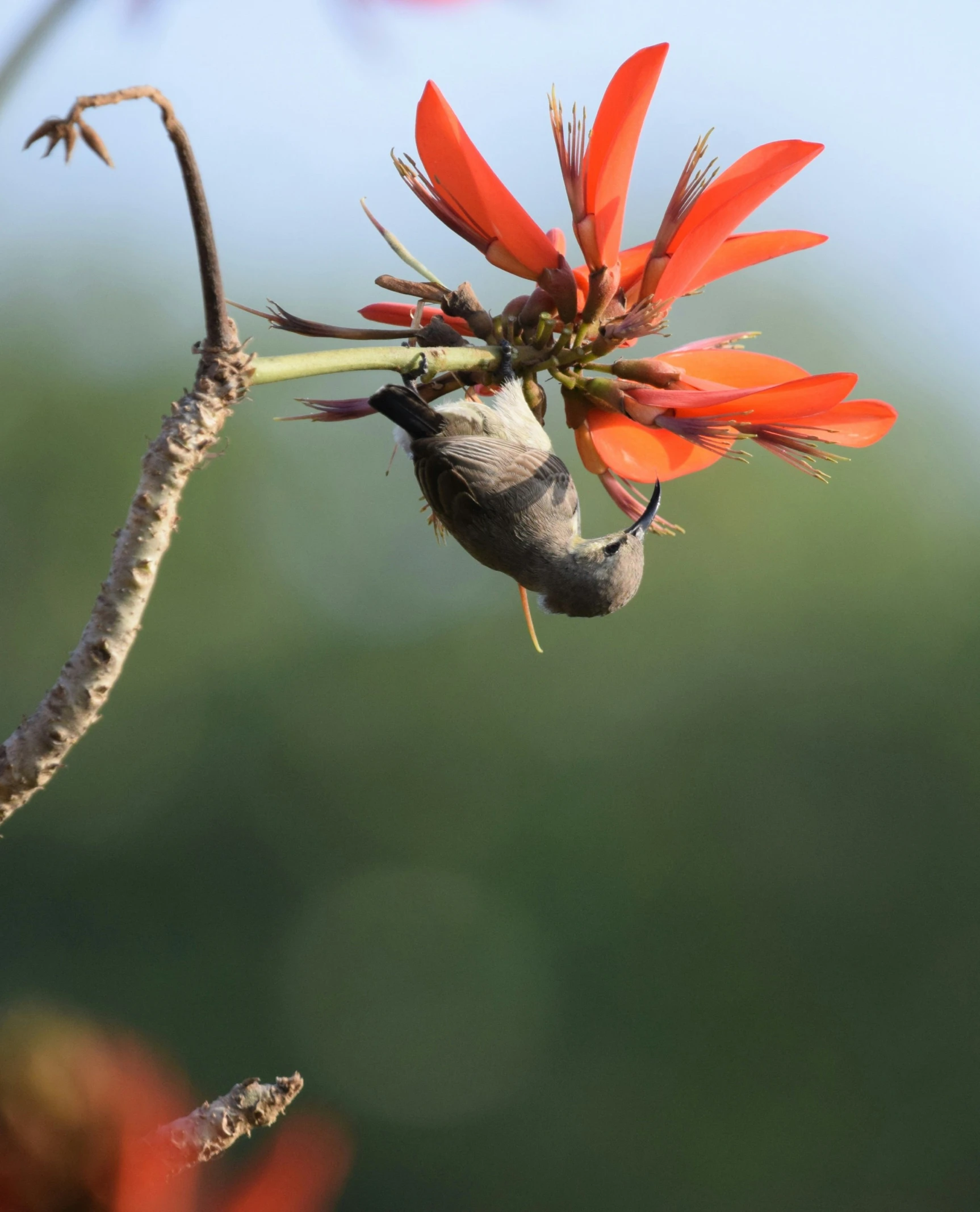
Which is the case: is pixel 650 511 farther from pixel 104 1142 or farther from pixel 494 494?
pixel 104 1142

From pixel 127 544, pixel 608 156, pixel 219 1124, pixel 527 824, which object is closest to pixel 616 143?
pixel 608 156

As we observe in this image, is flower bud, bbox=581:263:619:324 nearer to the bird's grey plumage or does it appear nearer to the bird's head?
the bird's grey plumage

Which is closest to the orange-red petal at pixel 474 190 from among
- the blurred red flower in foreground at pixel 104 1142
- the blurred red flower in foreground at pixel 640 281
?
the blurred red flower in foreground at pixel 640 281

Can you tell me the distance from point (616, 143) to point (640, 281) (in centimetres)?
14

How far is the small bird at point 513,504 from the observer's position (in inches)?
49.5

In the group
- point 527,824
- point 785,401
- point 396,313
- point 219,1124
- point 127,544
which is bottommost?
point 527,824

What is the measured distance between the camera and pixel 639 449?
3.61ft

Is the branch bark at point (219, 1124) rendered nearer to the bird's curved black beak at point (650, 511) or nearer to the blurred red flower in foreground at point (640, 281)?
the blurred red flower in foreground at point (640, 281)

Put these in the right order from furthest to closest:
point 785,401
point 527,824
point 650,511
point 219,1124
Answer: point 527,824 → point 650,511 → point 785,401 → point 219,1124

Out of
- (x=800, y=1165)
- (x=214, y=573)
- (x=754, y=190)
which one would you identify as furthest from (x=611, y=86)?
(x=800, y=1165)

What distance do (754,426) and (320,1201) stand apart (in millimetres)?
740

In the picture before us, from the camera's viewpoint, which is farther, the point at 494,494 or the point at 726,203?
the point at 494,494

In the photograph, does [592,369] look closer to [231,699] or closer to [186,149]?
[186,149]

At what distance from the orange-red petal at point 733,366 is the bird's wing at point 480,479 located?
0.68 ft
